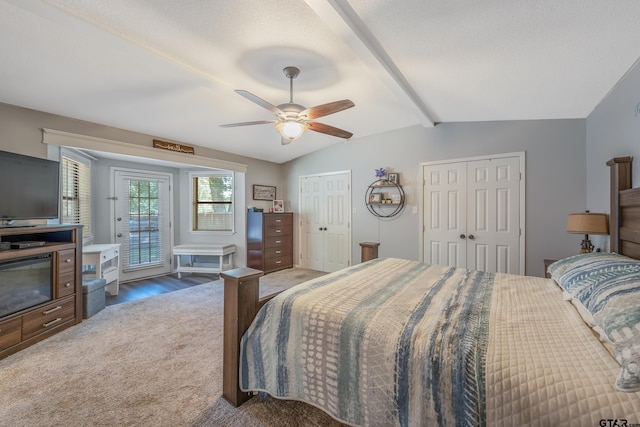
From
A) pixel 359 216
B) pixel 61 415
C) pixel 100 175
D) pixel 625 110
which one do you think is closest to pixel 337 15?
pixel 625 110

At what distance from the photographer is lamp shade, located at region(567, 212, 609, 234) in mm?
2387

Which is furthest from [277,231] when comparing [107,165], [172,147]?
[107,165]

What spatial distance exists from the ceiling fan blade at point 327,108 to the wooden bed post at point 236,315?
142 centimetres

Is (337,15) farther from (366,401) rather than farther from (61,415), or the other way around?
(61,415)

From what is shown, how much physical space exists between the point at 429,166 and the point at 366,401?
3.64 meters

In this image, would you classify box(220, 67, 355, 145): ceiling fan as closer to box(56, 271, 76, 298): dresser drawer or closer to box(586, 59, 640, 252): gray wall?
box(586, 59, 640, 252): gray wall

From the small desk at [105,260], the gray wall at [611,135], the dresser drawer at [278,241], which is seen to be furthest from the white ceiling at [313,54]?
the dresser drawer at [278,241]

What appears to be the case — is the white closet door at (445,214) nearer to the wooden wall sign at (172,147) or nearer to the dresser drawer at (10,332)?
the wooden wall sign at (172,147)

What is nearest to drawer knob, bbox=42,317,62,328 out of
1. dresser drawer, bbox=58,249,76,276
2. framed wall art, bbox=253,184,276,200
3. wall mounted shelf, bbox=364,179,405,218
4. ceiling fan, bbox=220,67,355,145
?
dresser drawer, bbox=58,249,76,276

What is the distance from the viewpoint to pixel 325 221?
5383 millimetres

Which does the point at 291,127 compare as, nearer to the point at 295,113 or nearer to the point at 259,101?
the point at 295,113

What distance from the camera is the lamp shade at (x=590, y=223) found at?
2.39 metres

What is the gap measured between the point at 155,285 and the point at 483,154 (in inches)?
212

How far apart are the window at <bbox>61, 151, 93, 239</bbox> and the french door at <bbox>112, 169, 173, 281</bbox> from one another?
358 mm
